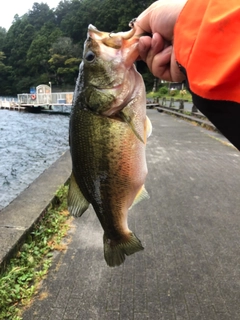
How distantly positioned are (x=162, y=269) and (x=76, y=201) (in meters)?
2.23

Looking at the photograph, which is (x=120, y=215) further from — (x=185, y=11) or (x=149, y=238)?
(x=149, y=238)

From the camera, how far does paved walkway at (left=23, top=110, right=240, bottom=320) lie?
311 cm

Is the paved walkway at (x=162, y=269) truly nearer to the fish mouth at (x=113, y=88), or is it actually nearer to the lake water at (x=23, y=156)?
the fish mouth at (x=113, y=88)

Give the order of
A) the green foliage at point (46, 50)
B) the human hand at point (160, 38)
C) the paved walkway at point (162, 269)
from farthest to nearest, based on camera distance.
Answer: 1. the green foliage at point (46, 50)
2. the paved walkway at point (162, 269)
3. the human hand at point (160, 38)

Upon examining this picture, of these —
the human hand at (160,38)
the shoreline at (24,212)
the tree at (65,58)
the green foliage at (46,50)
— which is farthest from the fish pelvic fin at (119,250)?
the tree at (65,58)

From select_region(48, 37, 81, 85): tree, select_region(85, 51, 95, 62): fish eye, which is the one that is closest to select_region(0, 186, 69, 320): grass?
select_region(85, 51, 95, 62): fish eye

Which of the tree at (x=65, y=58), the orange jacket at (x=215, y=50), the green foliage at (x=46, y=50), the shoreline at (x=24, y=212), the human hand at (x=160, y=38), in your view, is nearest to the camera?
the orange jacket at (x=215, y=50)

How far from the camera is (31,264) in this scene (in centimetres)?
376

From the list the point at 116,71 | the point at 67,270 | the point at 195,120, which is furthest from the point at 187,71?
the point at 195,120

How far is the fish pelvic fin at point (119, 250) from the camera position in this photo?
1.96 m

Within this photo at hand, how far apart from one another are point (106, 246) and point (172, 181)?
5338 mm

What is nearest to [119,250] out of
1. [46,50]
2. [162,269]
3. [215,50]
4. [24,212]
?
[215,50]

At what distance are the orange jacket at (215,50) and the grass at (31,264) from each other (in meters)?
2.83

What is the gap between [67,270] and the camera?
3.70m
